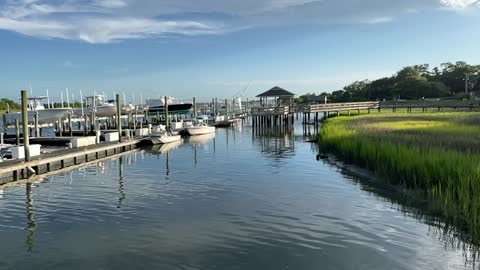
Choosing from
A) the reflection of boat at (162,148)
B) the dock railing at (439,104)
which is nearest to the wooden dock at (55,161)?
the reflection of boat at (162,148)

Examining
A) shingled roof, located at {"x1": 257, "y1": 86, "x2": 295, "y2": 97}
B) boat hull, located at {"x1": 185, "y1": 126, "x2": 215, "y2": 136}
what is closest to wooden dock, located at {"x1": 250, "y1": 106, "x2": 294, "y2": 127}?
shingled roof, located at {"x1": 257, "y1": 86, "x2": 295, "y2": 97}

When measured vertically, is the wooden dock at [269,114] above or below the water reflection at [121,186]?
above

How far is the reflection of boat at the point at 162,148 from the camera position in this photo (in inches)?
1497

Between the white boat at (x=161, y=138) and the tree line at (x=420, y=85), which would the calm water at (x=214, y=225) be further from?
the tree line at (x=420, y=85)

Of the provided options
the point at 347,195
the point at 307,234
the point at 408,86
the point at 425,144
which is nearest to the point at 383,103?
the point at 408,86

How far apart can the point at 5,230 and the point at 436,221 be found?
1305 cm

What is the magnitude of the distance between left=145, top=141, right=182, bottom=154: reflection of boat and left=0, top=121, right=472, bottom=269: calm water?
530 inches

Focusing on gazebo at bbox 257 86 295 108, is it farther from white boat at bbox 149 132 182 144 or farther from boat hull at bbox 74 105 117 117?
white boat at bbox 149 132 182 144

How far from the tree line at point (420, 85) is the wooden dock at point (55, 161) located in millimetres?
99650

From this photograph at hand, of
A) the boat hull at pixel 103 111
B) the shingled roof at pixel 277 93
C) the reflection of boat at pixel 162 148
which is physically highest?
the shingled roof at pixel 277 93

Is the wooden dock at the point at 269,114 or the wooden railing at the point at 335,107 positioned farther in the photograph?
the wooden railing at the point at 335,107

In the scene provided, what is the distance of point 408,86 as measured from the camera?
130375mm

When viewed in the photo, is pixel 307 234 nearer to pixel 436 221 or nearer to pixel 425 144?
pixel 436 221

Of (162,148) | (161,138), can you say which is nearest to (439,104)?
(161,138)
